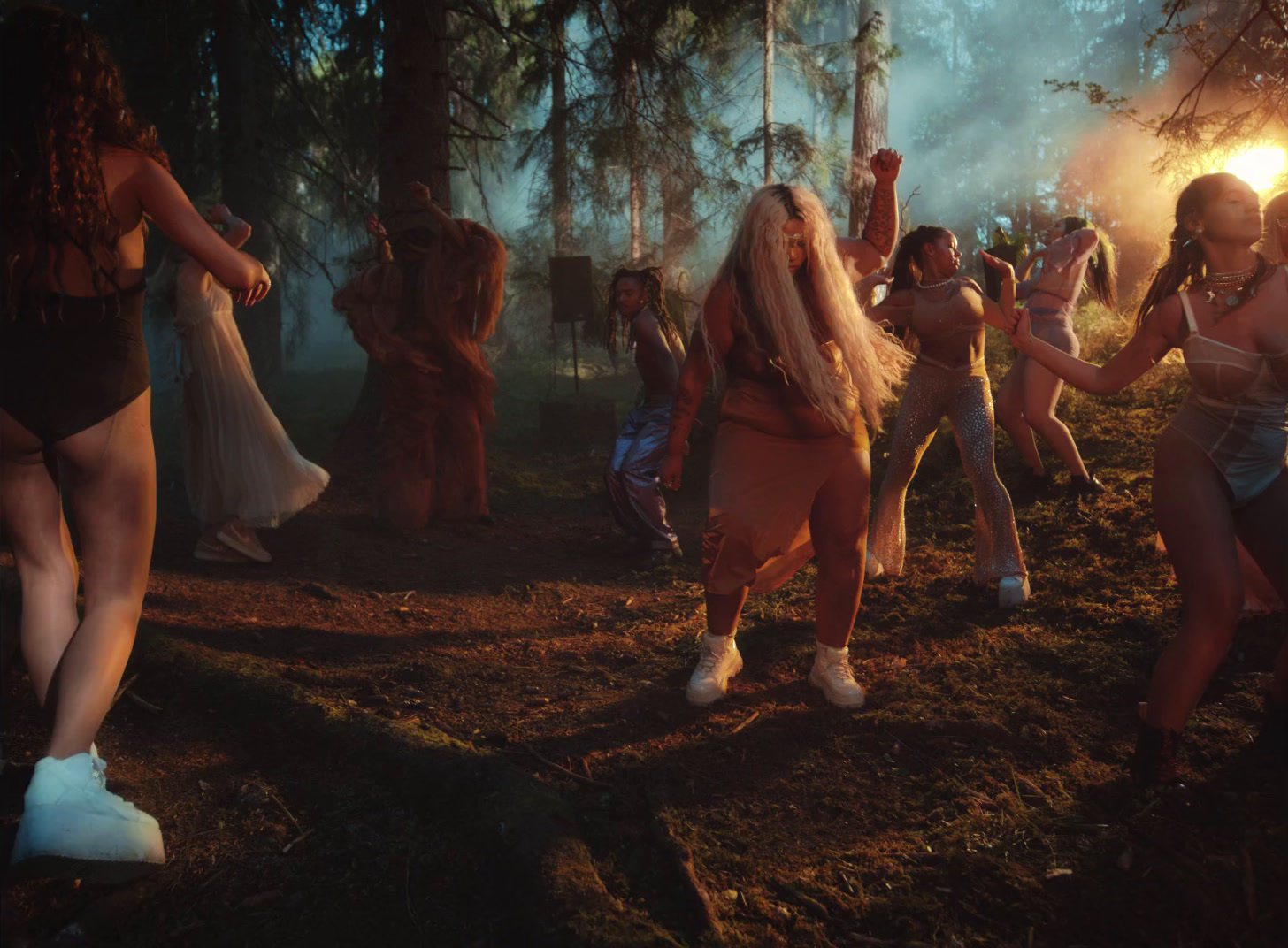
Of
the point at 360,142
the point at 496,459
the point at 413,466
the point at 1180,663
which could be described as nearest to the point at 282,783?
the point at 1180,663

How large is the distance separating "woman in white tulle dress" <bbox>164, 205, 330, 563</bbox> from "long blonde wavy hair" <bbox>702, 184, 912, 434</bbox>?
3947 mm

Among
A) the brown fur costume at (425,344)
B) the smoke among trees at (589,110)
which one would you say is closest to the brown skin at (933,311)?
the smoke among trees at (589,110)

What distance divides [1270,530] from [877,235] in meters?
2.04

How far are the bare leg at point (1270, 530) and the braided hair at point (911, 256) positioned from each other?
2.59 metres

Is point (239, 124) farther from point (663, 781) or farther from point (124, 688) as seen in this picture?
point (663, 781)

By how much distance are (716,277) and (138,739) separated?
271 centimetres

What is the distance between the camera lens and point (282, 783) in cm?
308

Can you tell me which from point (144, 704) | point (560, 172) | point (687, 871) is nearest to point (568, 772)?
point (687, 871)

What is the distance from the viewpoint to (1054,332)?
23.8 feet

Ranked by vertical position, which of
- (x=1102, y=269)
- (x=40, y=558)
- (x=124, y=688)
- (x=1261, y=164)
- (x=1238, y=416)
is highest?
(x=1261, y=164)

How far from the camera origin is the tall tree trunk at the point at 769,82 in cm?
1597

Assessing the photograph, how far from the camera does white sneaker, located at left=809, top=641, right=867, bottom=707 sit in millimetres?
4047

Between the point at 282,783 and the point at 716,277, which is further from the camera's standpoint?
the point at 716,277

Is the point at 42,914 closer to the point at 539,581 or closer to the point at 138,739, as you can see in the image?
the point at 138,739
